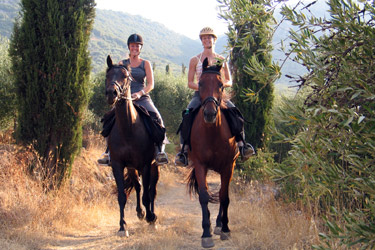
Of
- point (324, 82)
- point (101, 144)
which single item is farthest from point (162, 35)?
point (324, 82)

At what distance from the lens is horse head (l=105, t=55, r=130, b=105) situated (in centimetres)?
546

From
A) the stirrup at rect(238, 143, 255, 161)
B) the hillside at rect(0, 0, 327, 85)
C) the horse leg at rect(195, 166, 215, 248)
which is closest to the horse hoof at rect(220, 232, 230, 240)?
the horse leg at rect(195, 166, 215, 248)

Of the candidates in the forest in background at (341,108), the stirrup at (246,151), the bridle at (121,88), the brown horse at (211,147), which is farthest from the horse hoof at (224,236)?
the forest in background at (341,108)

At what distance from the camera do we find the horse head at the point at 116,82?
546 cm

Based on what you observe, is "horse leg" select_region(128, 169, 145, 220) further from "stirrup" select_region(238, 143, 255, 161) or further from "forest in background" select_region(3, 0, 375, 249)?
"forest in background" select_region(3, 0, 375, 249)

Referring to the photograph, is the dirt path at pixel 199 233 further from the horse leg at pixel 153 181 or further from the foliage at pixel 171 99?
the foliage at pixel 171 99

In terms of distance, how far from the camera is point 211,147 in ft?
18.8

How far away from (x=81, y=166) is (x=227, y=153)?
6518 millimetres

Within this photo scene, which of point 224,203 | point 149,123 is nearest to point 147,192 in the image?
point 149,123

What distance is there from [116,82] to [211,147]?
74.2 inches

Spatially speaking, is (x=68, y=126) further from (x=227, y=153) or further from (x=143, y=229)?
(x=227, y=153)

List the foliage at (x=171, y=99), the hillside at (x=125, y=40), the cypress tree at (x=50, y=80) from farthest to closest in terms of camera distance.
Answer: the hillside at (x=125, y=40) < the foliage at (x=171, y=99) < the cypress tree at (x=50, y=80)

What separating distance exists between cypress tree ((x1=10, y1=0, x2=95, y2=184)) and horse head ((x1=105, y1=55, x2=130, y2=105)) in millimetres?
2629

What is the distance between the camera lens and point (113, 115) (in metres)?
6.77
